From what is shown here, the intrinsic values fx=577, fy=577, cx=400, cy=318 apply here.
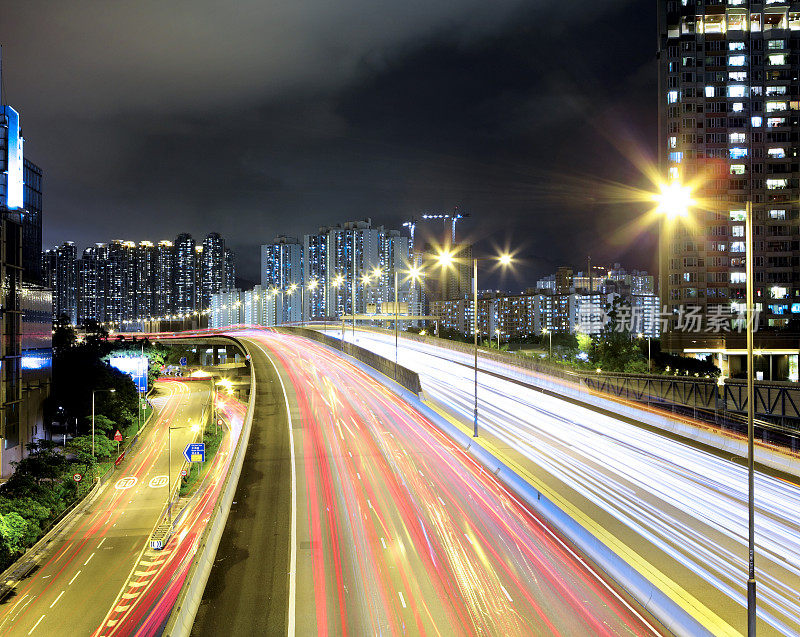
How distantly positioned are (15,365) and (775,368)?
89435mm

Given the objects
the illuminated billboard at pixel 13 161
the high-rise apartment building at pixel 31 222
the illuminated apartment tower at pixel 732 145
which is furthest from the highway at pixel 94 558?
the illuminated apartment tower at pixel 732 145

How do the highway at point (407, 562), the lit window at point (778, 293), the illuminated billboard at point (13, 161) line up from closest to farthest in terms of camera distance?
the highway at point (407, 562) → the illuminated billboard at point (13, 161) → the lit window at point (778, 293)

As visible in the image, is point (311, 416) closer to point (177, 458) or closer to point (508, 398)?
point (508, 398)

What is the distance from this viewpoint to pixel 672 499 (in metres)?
20.5

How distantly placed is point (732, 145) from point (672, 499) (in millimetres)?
79833

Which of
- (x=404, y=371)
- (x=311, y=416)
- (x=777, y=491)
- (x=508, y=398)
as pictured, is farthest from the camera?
(x=404, y=371)

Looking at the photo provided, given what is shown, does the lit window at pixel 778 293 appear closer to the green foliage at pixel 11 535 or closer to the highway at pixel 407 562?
the highway at pixel 407 562

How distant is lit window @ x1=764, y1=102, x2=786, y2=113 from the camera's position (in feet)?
271

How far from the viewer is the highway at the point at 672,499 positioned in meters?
14.2

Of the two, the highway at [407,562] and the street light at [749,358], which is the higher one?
the street light at [749,358]

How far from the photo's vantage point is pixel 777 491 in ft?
69.1

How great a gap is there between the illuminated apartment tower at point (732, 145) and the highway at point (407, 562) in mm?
68493

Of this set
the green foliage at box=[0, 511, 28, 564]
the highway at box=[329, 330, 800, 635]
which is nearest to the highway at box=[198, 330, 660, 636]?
the highway at box=[329, 330, 800, 635]

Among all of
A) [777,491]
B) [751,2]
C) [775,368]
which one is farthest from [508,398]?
[751,2]
